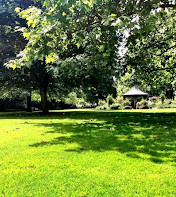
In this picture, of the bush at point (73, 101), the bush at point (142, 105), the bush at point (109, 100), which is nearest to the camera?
the bush at point (109, 100)

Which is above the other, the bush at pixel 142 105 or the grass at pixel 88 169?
the bush at pixel 142 105

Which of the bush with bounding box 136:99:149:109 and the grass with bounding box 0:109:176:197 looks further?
the bush with bounding box 136:99:149:109

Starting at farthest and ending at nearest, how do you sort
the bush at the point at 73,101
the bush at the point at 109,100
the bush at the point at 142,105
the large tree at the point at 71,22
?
1. the bush at the point at 73,101
2. the bush at the point at 142,105
3. the bush at the point at 109,100
4. the large tree at the point at 71,22

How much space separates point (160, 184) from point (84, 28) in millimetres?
6515

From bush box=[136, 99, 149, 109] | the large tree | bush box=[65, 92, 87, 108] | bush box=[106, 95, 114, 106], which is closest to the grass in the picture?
the large tree

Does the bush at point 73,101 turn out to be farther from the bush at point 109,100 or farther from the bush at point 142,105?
the bush at point 142,105

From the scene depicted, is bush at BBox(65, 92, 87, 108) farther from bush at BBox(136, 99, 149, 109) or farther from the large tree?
the large tree

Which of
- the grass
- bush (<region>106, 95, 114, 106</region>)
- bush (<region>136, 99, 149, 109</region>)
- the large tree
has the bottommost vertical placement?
the grass

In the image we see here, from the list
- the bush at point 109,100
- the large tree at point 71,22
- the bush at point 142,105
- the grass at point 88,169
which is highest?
the large tree at point 71,22

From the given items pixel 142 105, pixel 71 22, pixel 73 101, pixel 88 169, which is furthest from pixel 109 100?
pixel 88 169

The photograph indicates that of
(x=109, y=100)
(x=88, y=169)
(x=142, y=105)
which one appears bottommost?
(x=88, y=169)

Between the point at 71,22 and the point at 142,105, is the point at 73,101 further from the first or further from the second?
the point at 71,22

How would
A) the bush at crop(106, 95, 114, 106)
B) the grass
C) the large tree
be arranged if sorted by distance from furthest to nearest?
the bush at crop(106, 95, 114, 106) → the large tree → the grass

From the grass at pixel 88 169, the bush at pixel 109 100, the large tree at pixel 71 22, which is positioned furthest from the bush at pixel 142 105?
the grass at pixel 88 169
